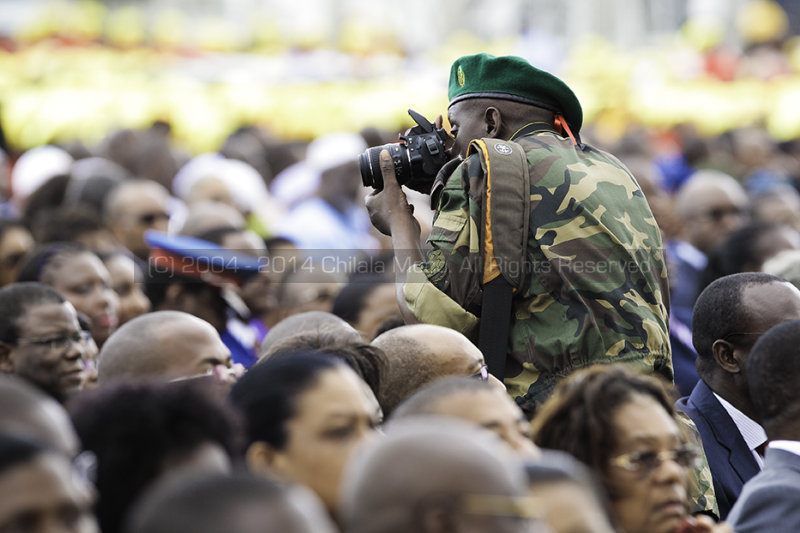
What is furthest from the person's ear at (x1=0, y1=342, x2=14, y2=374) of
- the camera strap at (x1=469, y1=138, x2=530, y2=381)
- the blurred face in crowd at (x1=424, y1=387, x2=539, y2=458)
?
the blurred face in crowd at (x1=424, y1=387, x2=539, y2=458)

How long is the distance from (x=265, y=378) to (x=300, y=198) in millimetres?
6927

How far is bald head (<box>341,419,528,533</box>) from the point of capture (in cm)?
200

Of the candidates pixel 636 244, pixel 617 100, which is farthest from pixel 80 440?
pixel 617 100

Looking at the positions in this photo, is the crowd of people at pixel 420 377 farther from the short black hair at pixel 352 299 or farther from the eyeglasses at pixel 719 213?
the eyeglasses at pixel 719 213

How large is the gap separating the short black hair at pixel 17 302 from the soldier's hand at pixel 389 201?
1.24 m

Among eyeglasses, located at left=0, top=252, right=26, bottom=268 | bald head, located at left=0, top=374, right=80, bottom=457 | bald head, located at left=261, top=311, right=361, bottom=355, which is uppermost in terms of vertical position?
bald head, located at left=0, top=374, right=80, bottom=457

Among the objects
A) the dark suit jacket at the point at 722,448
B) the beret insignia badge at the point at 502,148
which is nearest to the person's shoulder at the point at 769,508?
the dark suit jacket at the point at 722,448

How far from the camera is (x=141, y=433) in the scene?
8.40ft

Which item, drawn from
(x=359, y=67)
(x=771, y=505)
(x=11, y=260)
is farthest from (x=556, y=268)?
(x=359, y=67)

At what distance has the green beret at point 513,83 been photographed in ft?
13.2

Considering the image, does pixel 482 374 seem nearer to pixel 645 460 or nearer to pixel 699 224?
pixel 645 460

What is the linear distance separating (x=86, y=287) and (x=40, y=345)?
47.1 inches

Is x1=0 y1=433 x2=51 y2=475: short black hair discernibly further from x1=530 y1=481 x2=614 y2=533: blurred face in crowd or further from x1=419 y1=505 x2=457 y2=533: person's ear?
x1=530 y1=481 x2=614 y2=533: blurred face in crowd

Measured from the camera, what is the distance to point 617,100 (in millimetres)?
17391
